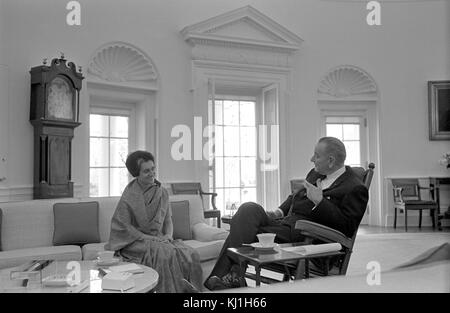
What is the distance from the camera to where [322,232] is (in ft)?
9.07

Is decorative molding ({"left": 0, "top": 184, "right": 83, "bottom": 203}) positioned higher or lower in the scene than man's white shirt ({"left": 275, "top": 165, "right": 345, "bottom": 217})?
lower

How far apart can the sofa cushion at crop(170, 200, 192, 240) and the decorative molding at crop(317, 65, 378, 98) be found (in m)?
4.44

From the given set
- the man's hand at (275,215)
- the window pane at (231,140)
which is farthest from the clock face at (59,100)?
the man's hand at (275,215)

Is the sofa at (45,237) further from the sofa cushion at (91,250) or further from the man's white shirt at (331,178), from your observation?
the man's white shirt at (331,178)

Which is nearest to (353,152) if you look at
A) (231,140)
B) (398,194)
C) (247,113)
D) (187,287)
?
(398,194)

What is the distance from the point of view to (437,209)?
7.23 m

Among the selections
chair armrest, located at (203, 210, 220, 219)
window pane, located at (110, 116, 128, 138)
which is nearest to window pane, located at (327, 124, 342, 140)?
chair armrest, located at (203, 210, 220, 219)

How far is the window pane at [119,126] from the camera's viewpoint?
6.62 meters

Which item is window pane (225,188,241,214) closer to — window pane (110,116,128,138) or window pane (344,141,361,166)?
Result: window pane (110,116,128,138)

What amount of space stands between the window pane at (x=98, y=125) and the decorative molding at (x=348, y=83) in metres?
3.78

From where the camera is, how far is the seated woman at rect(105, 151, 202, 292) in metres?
3.06

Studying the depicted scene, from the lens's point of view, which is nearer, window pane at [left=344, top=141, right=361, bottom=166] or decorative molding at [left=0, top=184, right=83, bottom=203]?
decorative molding at [left=0, top=184, right=83, bottom=203]

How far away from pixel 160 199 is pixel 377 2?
636 centimetres
